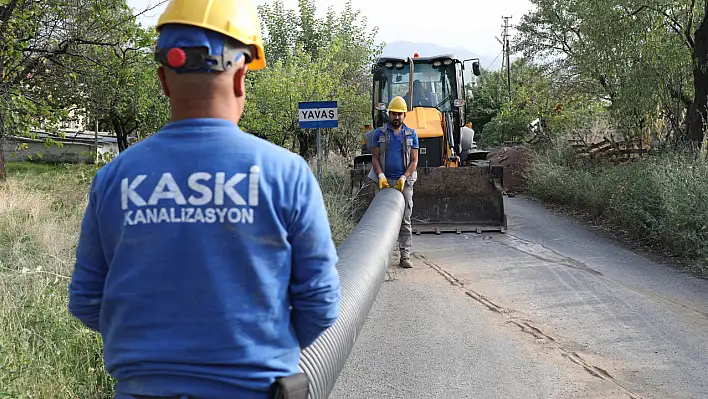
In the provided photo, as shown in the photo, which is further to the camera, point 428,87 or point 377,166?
point 428,87

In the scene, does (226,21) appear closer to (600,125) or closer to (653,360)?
(653,360)

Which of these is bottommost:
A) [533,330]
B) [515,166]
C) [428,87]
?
[533,330]

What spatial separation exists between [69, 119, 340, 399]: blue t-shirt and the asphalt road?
328cm

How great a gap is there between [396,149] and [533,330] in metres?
3.49

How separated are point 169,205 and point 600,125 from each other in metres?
20.6

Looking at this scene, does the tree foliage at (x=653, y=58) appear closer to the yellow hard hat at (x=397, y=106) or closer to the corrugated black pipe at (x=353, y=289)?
the yellow hard hat at (x=397, y=106)

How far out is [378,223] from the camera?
6.16m

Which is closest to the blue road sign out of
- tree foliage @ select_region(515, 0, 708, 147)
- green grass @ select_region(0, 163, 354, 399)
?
green grass @ select_region(0, 163, 354, 399)

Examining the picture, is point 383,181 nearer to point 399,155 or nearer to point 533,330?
point 399,155

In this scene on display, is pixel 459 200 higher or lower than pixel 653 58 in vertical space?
lower

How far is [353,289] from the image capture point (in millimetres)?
3742

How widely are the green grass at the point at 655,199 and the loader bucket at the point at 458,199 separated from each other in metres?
2.22

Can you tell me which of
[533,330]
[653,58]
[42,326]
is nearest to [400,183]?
[533,330]

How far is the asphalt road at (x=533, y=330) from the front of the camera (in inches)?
204
